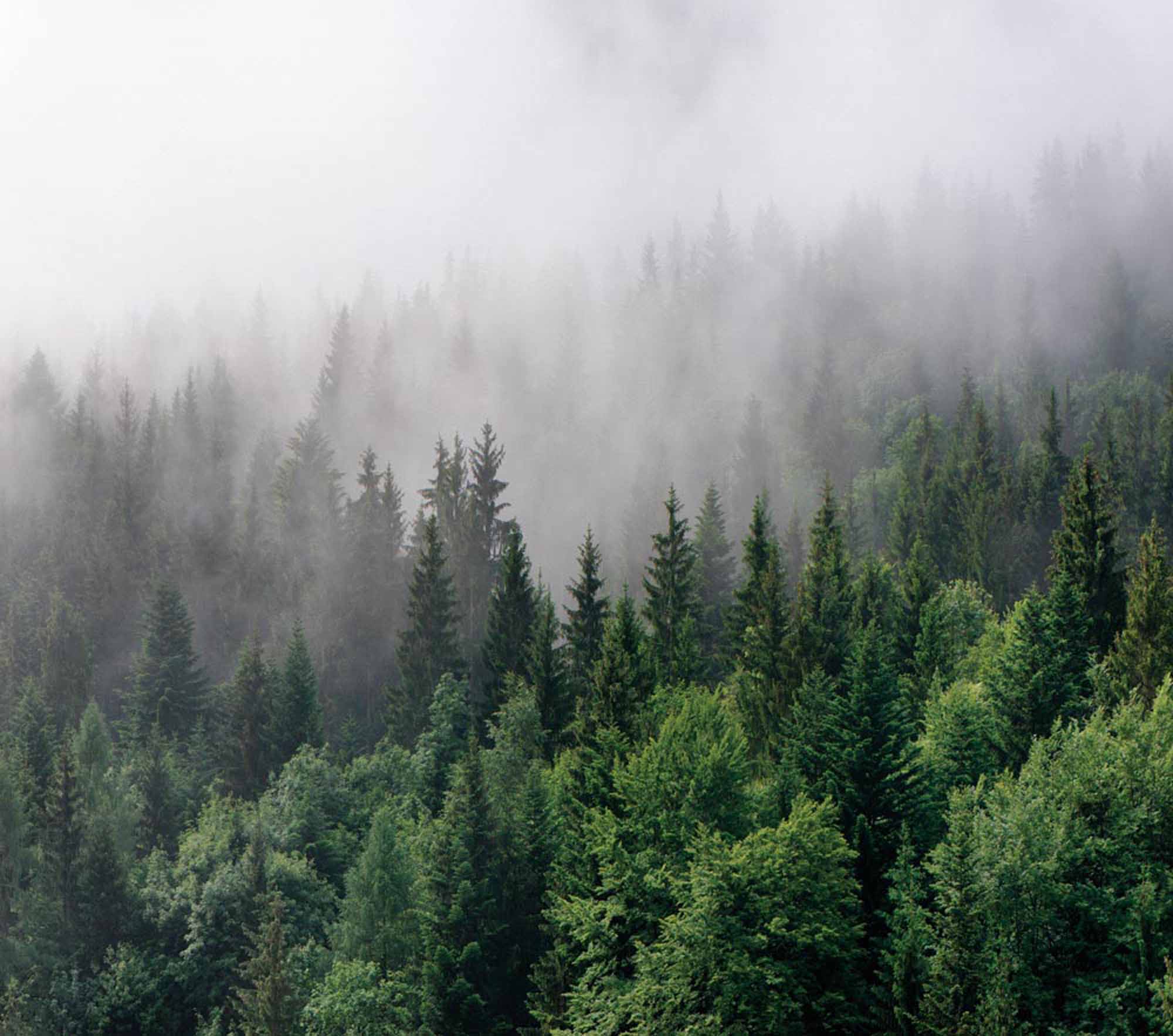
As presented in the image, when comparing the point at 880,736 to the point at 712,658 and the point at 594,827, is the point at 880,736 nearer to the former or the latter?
the point at 594,827

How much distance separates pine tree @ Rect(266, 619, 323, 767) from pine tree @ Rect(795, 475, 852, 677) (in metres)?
39.2

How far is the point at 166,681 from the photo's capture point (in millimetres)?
110000

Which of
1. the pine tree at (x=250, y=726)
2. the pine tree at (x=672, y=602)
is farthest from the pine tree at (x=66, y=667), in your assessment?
the pine tree at (x=672, y=602)

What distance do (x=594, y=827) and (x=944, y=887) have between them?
14693 mm

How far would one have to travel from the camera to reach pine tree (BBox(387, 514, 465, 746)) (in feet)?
305

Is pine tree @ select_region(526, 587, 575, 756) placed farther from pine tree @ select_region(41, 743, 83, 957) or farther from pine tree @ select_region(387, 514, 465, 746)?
pine tree @ select_region(41, 743, 83, 957)

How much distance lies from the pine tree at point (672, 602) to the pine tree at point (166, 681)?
4825cm

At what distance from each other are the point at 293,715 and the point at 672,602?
31.7 metres

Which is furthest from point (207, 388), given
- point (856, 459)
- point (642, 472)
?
point (856, 459)

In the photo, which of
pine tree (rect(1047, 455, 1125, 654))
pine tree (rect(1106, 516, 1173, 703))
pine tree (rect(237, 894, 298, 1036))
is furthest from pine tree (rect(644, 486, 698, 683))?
pine tree (rect(237, 894, 298, 1036))

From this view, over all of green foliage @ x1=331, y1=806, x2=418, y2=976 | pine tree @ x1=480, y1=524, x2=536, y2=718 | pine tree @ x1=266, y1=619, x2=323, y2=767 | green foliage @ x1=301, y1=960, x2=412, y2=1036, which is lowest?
green foliage @ x1=301, y1=960, x2=412, y2=1036

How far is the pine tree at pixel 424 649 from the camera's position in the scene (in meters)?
93.1

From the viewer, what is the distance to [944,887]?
4231cm

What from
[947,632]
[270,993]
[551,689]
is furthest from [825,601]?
[270,993]
